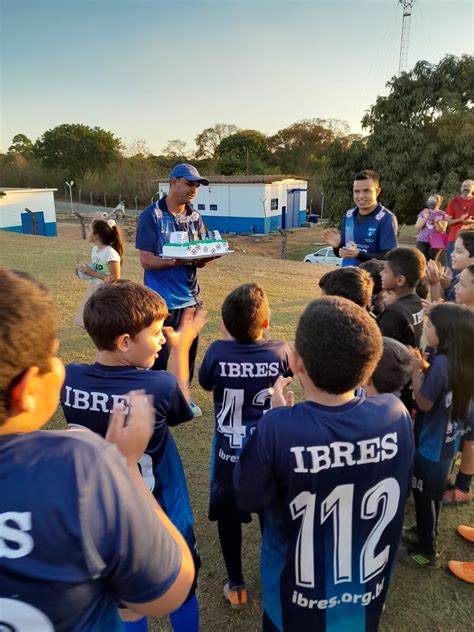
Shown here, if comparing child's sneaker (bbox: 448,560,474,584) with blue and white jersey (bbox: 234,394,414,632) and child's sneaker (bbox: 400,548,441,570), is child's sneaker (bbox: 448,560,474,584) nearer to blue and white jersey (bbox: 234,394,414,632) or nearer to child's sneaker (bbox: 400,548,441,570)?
child's sneaker (bbox: 400,548,441,570)

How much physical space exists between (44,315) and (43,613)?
1.77ft

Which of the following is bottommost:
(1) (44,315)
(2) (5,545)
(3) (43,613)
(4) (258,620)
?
(4) (258,620)

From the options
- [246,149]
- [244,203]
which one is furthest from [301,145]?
[244,203]

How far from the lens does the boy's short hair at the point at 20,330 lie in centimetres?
78

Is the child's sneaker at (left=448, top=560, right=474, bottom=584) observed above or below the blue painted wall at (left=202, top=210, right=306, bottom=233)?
below

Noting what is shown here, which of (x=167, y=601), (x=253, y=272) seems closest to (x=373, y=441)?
(x=167, y=601)

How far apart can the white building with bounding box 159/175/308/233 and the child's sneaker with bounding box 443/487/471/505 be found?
32.9 meters

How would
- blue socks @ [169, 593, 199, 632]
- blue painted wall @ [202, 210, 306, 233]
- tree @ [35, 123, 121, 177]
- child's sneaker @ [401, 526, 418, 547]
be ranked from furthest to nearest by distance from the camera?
tree @ [35, 123, 121, 177] < blue painted wall @ [202, 210, 306, 233] < child's sneaker @ [401, 526, 418, 547] < blue socks @ [169, 593, 199, 632]

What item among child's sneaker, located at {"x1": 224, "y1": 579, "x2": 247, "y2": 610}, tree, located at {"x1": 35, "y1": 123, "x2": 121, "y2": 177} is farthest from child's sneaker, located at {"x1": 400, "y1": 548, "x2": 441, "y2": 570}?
tree, located at {"x1": 35, "y1": 123, "x2": 121, "y2": 177}

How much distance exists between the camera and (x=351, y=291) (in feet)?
8.24

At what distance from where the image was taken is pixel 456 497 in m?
2.86

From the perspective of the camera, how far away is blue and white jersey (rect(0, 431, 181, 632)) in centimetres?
74

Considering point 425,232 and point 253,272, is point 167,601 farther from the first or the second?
point 253,272

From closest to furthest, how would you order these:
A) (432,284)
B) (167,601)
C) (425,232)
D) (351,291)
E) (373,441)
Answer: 1. (167,601)
2. (373,441)
3. (351,291)
4. (432,284)
5. (425,232)
